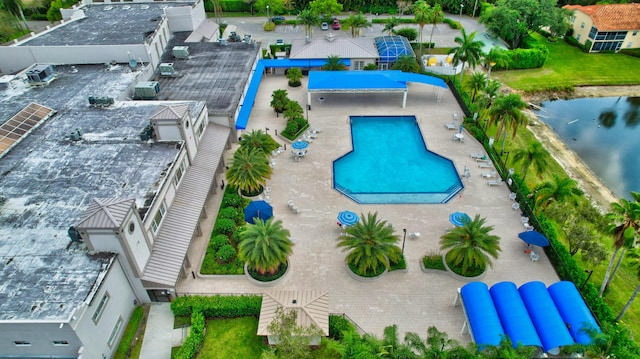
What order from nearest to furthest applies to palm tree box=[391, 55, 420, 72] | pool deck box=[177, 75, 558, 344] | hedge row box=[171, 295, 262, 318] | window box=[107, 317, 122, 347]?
window box=[107, 317, 122, 347] < hedge row box=[171, 295, 262, 318] < pool deck box=[177, 75, 558, 344] < palm tree box=[391, 55, 420, 72]

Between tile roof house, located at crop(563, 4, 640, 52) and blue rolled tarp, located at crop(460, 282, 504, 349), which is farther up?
tile roof house, located at crop(563, 4, 640, 52)

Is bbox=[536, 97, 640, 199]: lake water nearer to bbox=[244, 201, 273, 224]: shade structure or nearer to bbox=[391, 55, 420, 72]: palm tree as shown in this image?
bbox=[391, 55, 420, 72]: palm tree

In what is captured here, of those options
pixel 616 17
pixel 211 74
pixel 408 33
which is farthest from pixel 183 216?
pixel 616 17

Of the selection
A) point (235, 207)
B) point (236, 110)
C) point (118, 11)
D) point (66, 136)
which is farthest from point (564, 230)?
point (118, 11)

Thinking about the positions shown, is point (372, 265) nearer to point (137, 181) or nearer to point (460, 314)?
point (460, 314)

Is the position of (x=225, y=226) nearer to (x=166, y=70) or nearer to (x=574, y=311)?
(x=166, y=70)

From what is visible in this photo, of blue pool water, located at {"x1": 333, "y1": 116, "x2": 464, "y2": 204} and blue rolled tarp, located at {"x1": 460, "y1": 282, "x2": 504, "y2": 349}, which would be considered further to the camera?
blue pool water, located at {"x1": 333, "y1": 116, "x2": 464, "y2": 204}

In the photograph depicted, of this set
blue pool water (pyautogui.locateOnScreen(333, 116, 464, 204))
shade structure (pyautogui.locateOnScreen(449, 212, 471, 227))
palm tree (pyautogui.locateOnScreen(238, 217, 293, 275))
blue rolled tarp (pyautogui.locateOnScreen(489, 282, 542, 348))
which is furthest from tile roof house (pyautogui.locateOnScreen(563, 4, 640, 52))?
palm tree (pyautogui.locateOnScreen(238, 217, 293, 275))
